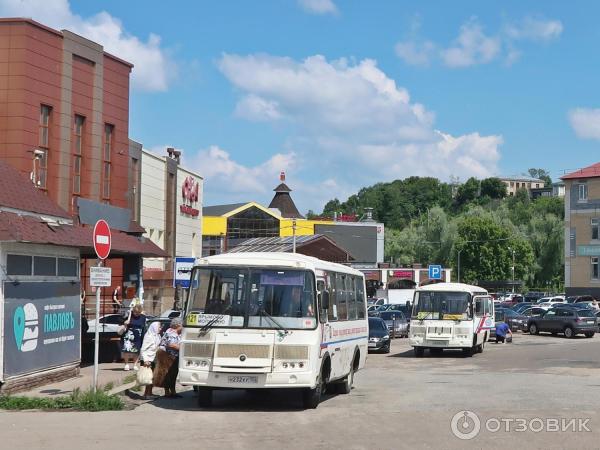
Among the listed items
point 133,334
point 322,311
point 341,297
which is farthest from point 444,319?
point 322,311

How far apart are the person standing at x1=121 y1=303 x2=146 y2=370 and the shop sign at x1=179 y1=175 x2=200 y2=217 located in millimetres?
36954

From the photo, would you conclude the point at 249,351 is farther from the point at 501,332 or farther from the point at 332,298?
the point at 501,332

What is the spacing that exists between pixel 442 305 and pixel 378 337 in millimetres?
3258

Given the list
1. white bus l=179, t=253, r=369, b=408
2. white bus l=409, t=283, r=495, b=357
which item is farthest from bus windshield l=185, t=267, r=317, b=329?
white bus l=409, t=283, r=495, b=357

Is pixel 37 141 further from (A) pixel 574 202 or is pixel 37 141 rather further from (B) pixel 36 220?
(A) pixel 574 202

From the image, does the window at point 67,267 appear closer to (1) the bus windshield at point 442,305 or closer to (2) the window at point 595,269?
(1) the bus windshield at point 442,305

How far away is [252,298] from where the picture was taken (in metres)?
16.3

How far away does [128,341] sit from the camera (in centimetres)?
2411

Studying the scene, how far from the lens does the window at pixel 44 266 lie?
1905cm

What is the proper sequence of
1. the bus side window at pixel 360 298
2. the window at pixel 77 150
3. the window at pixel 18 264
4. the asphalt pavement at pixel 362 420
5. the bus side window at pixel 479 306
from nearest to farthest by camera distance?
the asphalt pavement at pixel 362 420 < the window at pixel 18 264 < the bus side window at pixel 360 298 < the bus side window at pixel 479 306 < the window at pixel 77 150

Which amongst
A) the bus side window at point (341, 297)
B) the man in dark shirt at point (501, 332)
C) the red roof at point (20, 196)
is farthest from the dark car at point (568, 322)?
the red roof at point (20, 196)

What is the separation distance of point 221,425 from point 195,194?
5103 centimetres

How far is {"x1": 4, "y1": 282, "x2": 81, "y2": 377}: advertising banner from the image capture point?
699 inches

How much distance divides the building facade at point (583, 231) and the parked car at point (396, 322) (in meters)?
43.5
